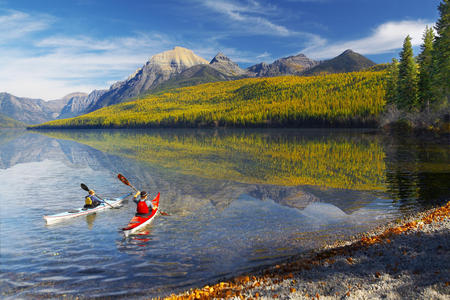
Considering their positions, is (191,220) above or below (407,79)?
below

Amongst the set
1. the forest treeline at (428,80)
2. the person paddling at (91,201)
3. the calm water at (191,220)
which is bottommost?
the calm water at (191,220)

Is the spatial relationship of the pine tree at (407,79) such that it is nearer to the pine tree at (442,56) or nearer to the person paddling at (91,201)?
the pine tree at (442,56)

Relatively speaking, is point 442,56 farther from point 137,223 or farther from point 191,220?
point 137,223

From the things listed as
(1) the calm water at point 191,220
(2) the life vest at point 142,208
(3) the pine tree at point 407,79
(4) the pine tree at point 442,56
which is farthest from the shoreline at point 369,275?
(3) the pine tree at point 407,79

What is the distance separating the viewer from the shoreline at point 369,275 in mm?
9367

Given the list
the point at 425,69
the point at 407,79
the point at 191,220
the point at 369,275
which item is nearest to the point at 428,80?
the point at 425,69

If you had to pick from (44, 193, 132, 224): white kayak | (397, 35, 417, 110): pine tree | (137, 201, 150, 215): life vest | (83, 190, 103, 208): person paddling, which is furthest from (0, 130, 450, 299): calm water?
(397, 35, 417, 110): pine tree

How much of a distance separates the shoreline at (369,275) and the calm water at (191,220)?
11.0ft

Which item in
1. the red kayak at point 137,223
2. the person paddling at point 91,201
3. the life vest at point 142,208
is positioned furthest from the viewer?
the person paddling at point 91,201

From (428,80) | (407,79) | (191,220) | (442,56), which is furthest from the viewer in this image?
(407,79)

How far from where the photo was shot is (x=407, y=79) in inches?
3268

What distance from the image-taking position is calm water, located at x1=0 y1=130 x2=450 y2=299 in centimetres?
1491

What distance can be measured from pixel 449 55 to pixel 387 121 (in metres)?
62.8

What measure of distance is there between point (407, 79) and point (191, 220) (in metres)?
84.2
